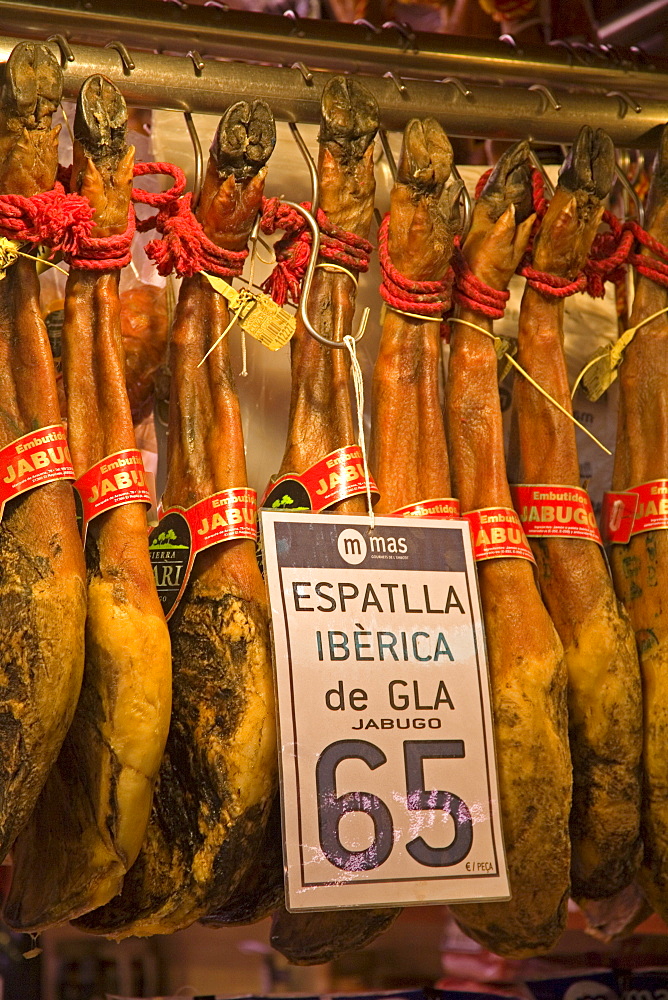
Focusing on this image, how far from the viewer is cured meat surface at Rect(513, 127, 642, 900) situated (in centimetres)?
195

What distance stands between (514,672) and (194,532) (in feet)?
1.89

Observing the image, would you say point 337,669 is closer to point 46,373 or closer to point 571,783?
point 571,783

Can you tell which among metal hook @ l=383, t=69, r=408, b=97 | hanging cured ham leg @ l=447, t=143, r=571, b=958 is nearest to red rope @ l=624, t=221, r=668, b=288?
hanging cured ham leg @ l=447, t=143, r=571, b=958

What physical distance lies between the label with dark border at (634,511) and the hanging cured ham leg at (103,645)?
0.92 metres

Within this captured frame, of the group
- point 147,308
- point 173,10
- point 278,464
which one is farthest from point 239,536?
point 173,10

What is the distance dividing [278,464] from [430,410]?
0.46 metres

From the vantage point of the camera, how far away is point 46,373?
172 centimetres

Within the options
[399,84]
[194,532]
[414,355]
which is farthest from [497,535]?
[399,84]

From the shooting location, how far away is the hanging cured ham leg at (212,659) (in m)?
1.71

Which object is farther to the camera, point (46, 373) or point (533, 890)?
point (533, 890)

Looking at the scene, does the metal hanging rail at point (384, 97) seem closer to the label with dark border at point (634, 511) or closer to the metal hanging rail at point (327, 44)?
the metal hanging rail at point (327, 44)

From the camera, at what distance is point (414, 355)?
2.02 metres

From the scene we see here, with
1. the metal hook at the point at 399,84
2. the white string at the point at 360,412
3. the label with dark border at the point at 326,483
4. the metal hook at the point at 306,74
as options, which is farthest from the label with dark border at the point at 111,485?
the metal hook at the point at 399,84

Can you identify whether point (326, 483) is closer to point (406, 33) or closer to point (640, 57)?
point (406, 33)
